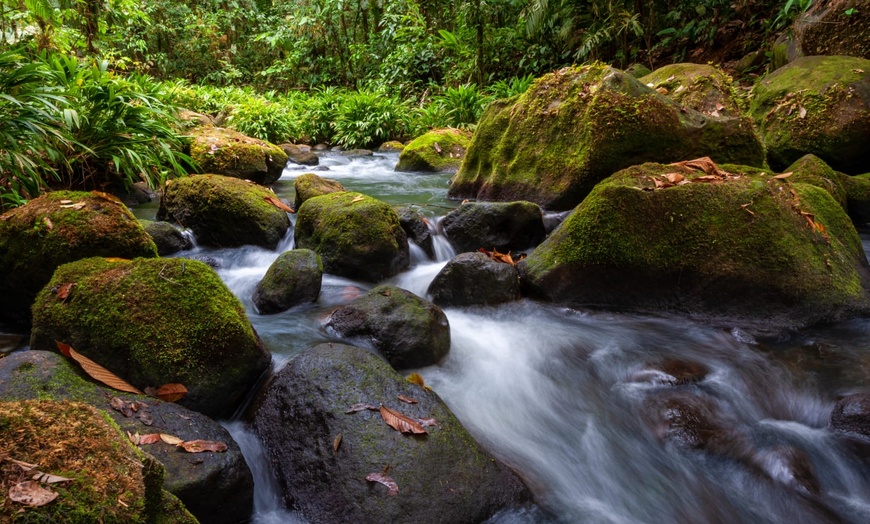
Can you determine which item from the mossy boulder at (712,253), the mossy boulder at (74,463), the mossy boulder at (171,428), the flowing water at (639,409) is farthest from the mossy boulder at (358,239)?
the mossy boulder at (74,463)

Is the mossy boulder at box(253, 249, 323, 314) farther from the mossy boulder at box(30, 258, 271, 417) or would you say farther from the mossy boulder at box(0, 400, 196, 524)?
the mossy boulder at box(0, 400, 196, 524)

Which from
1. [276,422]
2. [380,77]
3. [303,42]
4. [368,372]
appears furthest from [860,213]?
A: [303,42]

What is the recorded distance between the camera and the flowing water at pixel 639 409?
2.81m

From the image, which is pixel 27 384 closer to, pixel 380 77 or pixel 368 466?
pixel 368 466

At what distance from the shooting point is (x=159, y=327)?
2873 mm

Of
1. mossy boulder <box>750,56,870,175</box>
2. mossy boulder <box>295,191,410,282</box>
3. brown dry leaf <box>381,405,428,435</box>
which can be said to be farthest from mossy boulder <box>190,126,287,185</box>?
mossy boulder <box>750,56,870,175</box>

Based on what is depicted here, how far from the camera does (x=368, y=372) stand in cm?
293

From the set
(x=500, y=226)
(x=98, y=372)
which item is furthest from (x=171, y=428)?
(x=500, y=226)

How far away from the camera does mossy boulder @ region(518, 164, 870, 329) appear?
13.4 feet

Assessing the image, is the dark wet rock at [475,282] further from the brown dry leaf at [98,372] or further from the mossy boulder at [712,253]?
the brown dry leaf at [98,372]

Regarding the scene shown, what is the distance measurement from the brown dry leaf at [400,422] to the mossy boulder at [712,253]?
2.33 m

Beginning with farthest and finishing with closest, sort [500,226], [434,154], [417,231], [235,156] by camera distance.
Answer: [434,154] → [235,156] → [417,231] → [500,226]

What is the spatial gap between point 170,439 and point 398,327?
1645 mm

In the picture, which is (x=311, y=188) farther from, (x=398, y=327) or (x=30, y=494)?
(x=30, y=494)
